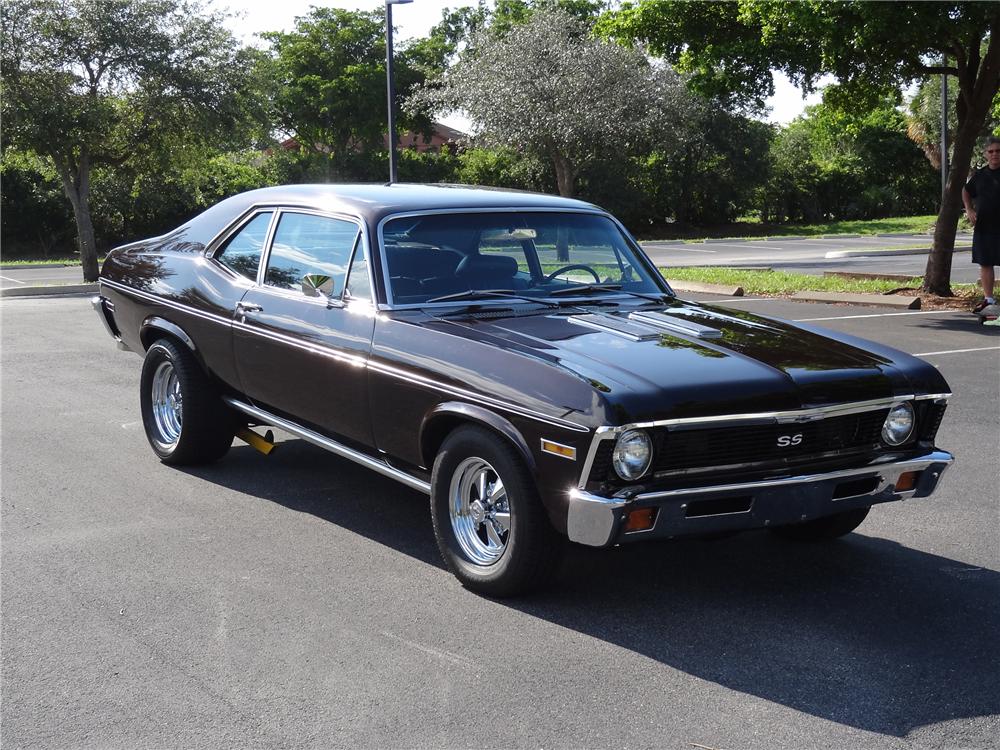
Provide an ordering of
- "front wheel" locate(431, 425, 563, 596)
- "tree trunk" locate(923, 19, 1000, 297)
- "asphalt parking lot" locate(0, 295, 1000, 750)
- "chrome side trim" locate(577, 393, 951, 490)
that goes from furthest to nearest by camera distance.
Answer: "tree trunk" locate(923, 19, 1000, 297) < "front wheel" locate(431, 425, 563, 596) < "chrome side trim" locate(577, 393, 951, 490) < "asphalt parking lot" locate(0, 295, 1000, 750)

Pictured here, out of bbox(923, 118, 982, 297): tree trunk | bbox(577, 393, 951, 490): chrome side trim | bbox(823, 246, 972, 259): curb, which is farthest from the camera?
bbox(823, 246, 972, 259): curb

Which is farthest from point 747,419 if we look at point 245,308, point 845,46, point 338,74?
point 338,74

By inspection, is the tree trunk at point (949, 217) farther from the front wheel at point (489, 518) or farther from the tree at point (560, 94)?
the tree at point (560, 94)

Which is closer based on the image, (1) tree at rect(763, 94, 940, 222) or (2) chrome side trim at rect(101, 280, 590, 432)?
(2) chrome side trim at rect(101, 280, 590, 432)

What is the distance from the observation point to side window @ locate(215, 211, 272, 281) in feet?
20.4

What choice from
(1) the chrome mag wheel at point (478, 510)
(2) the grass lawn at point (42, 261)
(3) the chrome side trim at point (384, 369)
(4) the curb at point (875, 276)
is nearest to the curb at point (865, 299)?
(4) the curb at point (875, 276)

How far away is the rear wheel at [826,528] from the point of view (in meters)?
5.14

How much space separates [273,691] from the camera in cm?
369

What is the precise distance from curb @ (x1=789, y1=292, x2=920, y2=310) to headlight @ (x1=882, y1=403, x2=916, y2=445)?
10717 millimetres

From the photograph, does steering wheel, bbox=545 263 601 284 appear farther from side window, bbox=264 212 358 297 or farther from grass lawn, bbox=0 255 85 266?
grass lawn, bbox=0 255 85 266

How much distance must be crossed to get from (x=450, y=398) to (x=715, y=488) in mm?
1138

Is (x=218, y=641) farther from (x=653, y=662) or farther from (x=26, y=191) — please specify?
(x=26, y=191)

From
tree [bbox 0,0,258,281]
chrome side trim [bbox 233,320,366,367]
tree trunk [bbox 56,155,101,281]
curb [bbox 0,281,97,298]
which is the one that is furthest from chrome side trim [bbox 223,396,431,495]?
tree trunk [bbox 56,155,101,281]

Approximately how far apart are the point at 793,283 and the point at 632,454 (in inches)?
583
